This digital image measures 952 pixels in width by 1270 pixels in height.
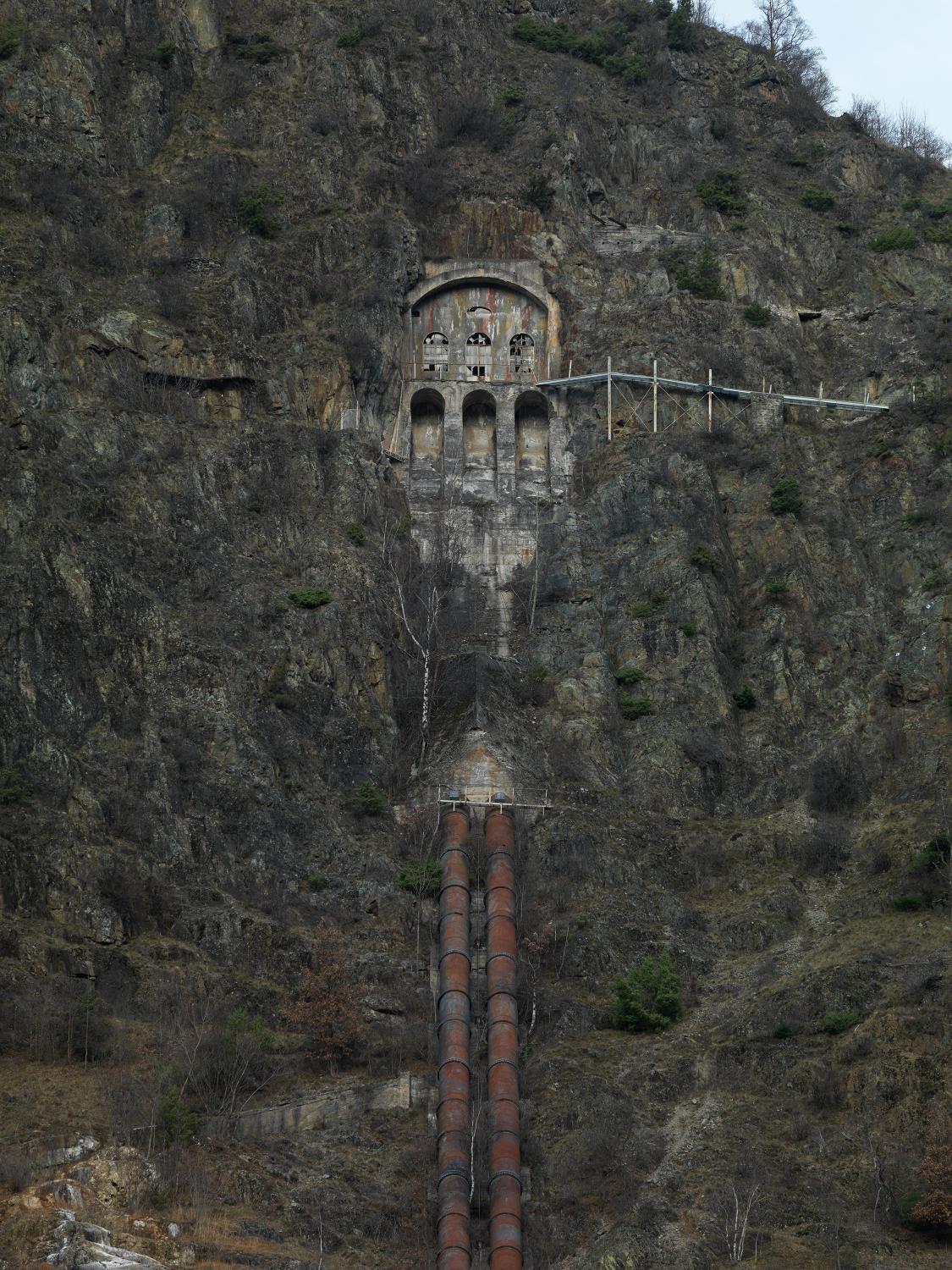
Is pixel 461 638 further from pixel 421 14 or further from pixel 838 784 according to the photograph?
pixel 421 14

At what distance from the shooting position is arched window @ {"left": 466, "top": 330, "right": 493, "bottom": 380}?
329 feet

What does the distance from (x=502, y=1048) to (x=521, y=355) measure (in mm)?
40212

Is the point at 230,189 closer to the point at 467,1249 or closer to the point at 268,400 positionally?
the point at 268,400

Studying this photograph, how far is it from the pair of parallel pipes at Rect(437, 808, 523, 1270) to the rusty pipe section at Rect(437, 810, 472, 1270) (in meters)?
0.03

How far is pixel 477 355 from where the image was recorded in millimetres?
100750

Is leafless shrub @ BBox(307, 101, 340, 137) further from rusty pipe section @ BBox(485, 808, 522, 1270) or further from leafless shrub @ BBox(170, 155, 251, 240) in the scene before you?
rusty pipe section @ BBox(485, 808, 522, 1270)

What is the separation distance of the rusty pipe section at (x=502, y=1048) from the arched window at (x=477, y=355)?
27094 mm

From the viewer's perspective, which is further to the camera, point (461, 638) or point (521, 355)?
point (521, 355)

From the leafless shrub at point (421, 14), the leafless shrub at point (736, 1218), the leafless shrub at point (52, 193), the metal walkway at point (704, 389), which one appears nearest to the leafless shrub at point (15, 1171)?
the leafless shrub at point (736, 1218)

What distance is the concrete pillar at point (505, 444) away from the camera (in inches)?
3780

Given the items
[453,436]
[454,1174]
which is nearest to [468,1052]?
[454,1174]

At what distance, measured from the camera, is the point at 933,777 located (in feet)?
266

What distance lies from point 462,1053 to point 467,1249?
7.85m

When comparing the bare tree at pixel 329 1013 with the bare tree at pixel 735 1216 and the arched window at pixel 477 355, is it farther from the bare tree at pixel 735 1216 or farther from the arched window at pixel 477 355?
the arched window at pixel 477 355
